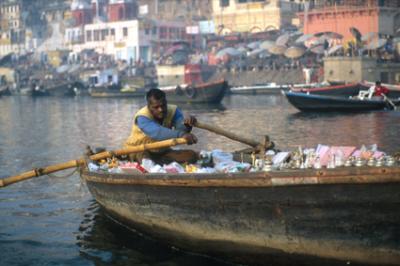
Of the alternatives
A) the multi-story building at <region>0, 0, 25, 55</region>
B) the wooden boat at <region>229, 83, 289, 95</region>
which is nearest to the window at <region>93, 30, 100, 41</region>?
the multi-story building at <region>0, 0, 25, 55</region>

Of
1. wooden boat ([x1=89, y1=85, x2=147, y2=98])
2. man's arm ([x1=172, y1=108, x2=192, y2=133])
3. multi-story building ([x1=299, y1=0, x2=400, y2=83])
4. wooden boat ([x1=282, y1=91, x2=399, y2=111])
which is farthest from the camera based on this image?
wooden boat ([x1=89, y1=85, x2=147, y2=98])

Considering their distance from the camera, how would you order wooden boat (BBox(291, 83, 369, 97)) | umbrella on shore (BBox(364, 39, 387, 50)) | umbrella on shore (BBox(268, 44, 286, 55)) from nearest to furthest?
wooden boat (BBox(291, 83, 369, 97)), umbrella on shore (BBox(364, 39, 387, 50)), umbrella on shore (BBox(268, 44, 286, 55))

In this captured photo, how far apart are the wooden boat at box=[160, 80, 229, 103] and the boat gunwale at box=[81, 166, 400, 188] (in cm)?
3498

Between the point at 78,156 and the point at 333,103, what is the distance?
47.6 feet

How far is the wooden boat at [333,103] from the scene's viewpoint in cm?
2862

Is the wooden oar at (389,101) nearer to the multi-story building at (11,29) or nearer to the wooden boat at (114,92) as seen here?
the wooden boat at (114,92)

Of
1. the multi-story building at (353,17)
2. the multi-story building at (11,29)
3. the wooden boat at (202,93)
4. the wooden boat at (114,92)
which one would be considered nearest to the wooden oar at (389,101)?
the wooden boat at (202,93)

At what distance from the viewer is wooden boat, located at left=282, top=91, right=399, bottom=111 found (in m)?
28.6

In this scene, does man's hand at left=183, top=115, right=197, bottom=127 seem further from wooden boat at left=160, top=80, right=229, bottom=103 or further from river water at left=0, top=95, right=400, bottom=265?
wooden boat at left=160, top=80, right=229, bottom=103

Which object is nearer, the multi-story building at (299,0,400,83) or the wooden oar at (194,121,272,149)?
the wooden oar at (194,121,272,149)

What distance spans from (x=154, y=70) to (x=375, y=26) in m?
24.1

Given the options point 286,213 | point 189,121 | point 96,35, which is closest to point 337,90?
point 189,121

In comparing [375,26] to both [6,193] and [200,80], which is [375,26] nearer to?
[200,80]

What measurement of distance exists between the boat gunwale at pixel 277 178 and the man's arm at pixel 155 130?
706 millimetres
